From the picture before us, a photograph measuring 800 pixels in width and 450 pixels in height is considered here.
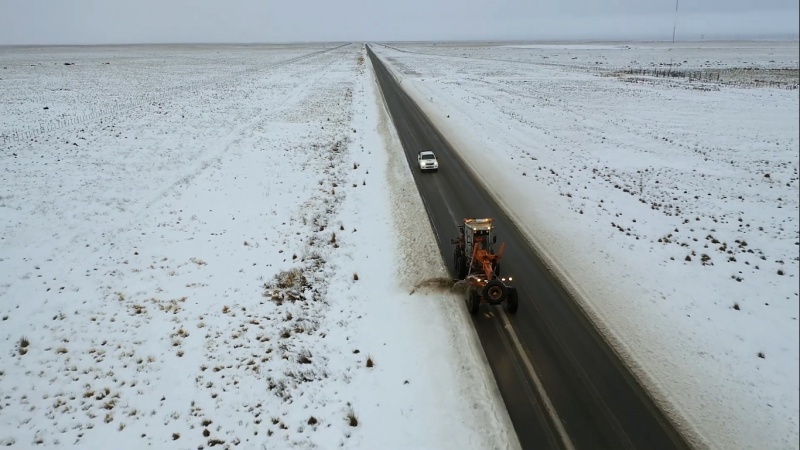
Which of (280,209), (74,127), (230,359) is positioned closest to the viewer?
(230,359)

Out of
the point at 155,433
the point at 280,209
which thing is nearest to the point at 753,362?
the point at 155,433

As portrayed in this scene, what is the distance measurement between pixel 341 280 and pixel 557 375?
8226mm

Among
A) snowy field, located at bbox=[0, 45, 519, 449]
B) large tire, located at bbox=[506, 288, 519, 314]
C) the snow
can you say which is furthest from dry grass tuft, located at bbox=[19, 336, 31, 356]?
large tire, located at bbox=[506, 288, 519, 314]

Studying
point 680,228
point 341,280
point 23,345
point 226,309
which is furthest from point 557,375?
point 23,345

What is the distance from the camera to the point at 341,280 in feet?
53.2

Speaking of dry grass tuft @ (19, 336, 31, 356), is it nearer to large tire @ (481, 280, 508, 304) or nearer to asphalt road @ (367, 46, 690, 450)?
asphalt road @ (367, 46, 690, 450)

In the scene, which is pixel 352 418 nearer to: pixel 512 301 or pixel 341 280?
pixel 512 301

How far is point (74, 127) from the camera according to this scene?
129 feet

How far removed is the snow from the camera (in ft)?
33.6

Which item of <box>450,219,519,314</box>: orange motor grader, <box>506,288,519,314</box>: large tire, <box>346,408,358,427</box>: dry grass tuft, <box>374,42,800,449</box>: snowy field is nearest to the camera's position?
<box>346,408,358,427</box>: dry grass tuft

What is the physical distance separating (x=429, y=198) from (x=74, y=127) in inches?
1391

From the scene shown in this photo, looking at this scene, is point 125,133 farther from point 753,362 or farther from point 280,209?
point 753,362

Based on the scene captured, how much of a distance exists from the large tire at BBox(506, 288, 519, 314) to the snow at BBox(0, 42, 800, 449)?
1653 millimetres

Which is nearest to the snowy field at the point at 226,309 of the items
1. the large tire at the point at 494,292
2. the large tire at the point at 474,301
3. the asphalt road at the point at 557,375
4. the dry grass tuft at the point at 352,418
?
the dry grass tuft at the point at 352,418
